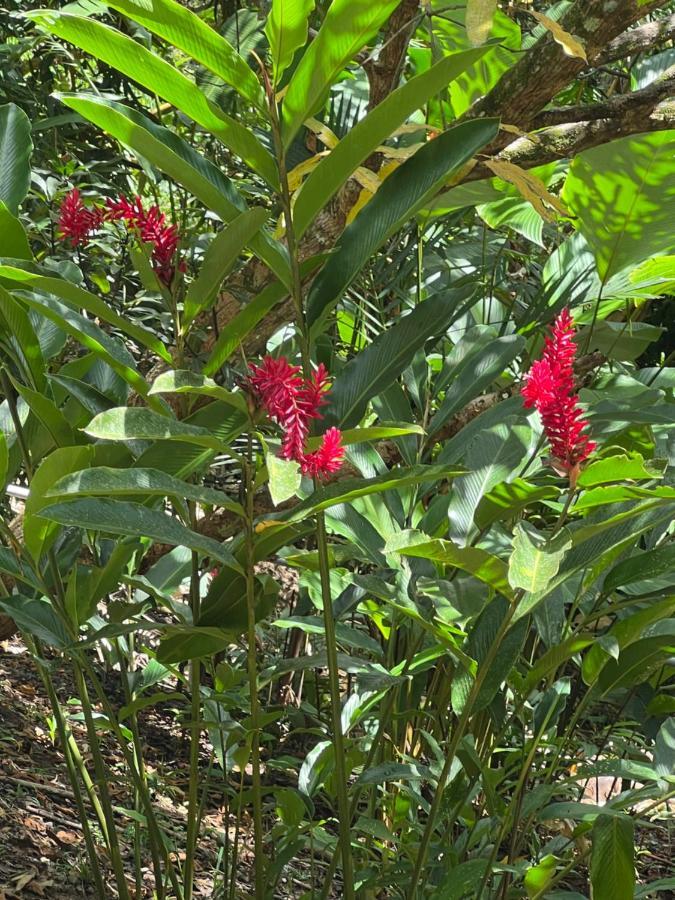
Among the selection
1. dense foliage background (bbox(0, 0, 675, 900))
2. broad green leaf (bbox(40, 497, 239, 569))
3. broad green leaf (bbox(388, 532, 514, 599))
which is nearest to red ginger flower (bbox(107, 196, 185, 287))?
dense foliage background (bbox(0, 0, 675, 900))

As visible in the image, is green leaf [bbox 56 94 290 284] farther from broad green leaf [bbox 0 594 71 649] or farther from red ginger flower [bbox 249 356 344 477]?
broad green leaf [bbox 0 594 71 649]

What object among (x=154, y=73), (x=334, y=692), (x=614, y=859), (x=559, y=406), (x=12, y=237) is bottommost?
(x=614, y=859)

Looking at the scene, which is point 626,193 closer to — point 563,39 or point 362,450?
point 563,39

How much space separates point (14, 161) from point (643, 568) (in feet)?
2.45

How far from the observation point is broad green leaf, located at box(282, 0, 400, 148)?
2.40 feet

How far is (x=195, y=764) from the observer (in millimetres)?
1047

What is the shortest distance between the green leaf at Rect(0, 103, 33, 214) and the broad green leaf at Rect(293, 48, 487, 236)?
14.1 inches

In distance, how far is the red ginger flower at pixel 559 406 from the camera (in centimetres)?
75

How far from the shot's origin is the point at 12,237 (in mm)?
893

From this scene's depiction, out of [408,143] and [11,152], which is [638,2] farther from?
[11,152]

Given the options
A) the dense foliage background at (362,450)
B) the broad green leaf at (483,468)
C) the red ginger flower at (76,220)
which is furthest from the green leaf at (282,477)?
the red ginger flower at (76,220)

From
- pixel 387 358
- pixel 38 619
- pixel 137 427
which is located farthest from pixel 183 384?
pixel 38 619

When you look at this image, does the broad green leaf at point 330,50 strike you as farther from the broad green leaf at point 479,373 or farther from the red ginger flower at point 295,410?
the broad green leaf at point 479,373

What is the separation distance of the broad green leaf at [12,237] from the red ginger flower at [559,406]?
46 cm
